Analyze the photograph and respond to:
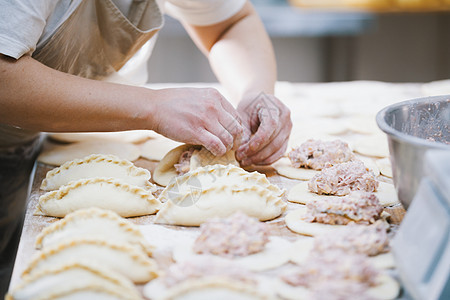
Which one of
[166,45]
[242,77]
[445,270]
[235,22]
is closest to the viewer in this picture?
[445,270]

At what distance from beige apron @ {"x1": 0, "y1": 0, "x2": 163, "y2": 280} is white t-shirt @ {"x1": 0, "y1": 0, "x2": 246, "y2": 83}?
0.03 metres

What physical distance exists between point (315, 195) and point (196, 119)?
440mm

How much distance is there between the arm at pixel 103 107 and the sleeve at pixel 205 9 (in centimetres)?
89

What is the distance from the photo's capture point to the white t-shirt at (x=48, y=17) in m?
1.38

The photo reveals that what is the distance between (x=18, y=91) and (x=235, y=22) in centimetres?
134

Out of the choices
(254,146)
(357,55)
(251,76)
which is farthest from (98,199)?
(357,55)

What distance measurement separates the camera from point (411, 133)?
5.13ft

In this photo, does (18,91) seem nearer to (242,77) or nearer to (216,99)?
(216,99)

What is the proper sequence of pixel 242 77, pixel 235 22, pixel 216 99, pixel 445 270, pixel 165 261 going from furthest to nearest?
1. pixel 235 22
2. pixel 242 77
3. pixel 216 99
4. pixel 165 261
5. pixel 445 270

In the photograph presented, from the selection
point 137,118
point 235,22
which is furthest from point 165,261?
point 235,22

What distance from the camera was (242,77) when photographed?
2.30 metres

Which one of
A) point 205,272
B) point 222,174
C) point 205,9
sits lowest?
point 222,174

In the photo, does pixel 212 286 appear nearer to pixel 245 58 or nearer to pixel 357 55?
pixel 245 58

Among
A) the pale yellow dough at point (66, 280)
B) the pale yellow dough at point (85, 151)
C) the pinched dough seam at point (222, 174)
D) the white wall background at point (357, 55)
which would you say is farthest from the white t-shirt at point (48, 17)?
the white wall background at point (357, 55)
